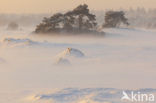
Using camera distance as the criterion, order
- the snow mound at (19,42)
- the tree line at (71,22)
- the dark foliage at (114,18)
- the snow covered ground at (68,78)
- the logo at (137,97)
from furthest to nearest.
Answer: the dark foliage at (114,18) → the tree line at (71,22) → the snow mound at (19,42) → the snow covered ground at (68,78) → the logo at (137,97)

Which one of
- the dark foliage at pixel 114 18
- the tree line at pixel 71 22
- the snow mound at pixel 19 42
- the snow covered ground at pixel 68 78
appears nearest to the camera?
the snow covered ground at pixel 68 78

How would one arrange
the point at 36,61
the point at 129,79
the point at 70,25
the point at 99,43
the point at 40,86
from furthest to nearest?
the point at 70,25 < the point at 99,43 < the point at 36,61 < the point at 129,79 < the point at 40,86

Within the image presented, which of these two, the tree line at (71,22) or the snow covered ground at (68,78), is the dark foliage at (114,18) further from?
the snow covered ground at (68,78)

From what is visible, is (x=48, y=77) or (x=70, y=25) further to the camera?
(x=70, y=25)

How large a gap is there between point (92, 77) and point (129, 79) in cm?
166

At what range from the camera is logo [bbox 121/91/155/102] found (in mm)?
8906

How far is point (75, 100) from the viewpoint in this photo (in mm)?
9180

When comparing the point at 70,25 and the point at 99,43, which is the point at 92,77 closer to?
the point at 99,43

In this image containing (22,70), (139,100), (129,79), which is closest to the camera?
(139,100)

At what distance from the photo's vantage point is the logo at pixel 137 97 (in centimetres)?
891

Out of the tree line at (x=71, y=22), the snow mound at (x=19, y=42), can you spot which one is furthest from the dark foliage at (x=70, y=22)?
the snow mound at (x=19, y=42)

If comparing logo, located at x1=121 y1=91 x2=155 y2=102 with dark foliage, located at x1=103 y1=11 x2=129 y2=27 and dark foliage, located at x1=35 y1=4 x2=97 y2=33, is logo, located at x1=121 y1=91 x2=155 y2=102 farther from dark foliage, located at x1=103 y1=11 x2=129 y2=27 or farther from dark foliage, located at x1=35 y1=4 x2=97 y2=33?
dark foliage, located at x1=103 y1=11 x2=129 y2=27

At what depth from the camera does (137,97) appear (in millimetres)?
9266

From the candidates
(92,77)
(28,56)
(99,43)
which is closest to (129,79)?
(92,77)
